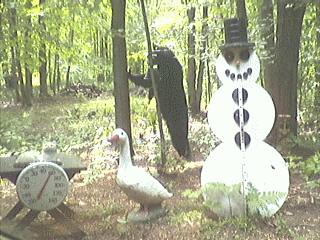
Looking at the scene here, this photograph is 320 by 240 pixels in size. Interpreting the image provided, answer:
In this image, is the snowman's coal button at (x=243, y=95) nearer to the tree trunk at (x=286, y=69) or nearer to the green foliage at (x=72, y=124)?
the green foliage at (x=72, y=124)

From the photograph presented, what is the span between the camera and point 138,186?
4.95 metres

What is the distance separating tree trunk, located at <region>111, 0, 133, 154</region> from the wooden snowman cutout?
1.97 meters

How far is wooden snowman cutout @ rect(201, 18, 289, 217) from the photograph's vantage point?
16.9 feet

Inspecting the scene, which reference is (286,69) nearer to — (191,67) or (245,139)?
(245,139)

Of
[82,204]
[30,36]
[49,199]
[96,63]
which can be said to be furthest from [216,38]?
[49,199]

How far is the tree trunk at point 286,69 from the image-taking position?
753 cm

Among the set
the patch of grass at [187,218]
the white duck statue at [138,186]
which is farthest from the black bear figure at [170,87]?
the patch of grass at [187,218]

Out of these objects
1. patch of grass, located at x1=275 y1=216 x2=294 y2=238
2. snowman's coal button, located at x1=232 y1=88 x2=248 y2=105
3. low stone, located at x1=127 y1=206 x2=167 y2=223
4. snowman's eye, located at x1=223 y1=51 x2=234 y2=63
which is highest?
snowman's eye, located at x1=223 y1=51 x2=234 y2=63

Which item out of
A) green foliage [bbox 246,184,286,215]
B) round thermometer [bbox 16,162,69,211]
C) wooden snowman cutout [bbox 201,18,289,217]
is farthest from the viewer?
wooden snowman cutout [bbox 201,18,289,217]

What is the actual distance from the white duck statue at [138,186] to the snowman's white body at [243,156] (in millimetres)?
Answer: 554

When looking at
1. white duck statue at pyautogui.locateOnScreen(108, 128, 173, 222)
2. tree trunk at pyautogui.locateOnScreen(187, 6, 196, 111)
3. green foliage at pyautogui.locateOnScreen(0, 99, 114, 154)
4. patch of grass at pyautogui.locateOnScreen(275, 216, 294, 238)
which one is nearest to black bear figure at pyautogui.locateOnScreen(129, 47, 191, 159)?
green foliage at pyautogui.locateOnScreen(0, 99, 114, 154)

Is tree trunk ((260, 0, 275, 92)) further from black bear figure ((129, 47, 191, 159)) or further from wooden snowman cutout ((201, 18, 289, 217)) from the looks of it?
wooden snowman cutout ((201, 18, 289, 217))

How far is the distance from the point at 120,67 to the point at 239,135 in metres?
2.46

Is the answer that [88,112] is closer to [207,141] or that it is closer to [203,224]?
[207,141]
